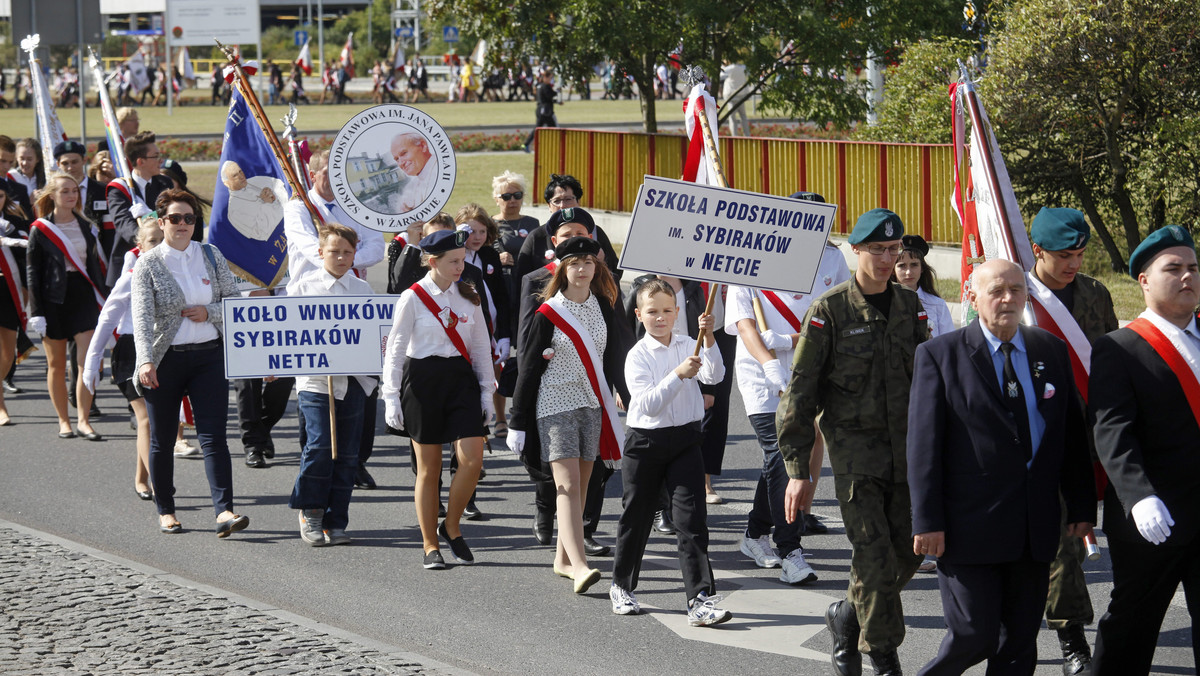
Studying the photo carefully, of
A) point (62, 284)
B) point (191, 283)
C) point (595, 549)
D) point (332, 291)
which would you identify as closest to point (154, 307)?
point (191, 283)

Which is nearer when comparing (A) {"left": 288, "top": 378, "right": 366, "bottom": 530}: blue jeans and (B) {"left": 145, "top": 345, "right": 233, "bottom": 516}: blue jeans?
(A) {"left": 288, "top": 378, "right": 366, "bottom": 530}: blue jeans

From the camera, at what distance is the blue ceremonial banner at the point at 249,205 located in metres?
10.2

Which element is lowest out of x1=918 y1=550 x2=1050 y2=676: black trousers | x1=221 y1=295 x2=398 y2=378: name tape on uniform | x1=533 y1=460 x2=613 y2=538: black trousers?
x1=533 y1=460 x2=613 y2=538: black trousers

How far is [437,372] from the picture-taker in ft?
24.0

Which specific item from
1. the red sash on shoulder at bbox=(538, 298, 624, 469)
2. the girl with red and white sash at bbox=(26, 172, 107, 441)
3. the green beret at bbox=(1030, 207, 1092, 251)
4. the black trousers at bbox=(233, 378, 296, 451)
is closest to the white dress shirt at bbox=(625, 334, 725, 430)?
the red sash on shoulder at bbox=(538, 298, 624, 469)

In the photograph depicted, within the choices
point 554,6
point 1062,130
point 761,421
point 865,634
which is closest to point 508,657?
point 865,634

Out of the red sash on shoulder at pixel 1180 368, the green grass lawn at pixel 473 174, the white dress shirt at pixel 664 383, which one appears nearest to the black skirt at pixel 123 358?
the white dress shirt at pixel 664 383

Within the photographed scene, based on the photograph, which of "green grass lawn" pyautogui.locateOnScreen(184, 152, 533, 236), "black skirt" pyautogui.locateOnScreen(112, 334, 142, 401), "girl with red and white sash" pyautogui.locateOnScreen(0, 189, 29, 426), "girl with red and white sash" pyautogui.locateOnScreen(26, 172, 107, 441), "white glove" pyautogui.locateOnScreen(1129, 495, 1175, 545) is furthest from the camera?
"green grass lawn" pyautogui.locateOnScreen(184, 152, 533, 236)

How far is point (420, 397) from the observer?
7312 millimetres

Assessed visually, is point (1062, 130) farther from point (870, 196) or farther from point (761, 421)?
point (761, 421)

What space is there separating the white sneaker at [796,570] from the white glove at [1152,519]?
2452 mm

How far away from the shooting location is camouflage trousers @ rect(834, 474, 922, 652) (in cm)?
553

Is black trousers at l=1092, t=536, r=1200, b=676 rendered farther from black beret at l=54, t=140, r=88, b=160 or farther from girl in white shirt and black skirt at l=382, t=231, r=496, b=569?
black beret at l=54, t=140, r=88, b=160

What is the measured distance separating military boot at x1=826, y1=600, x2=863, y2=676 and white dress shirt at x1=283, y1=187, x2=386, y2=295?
396cm
